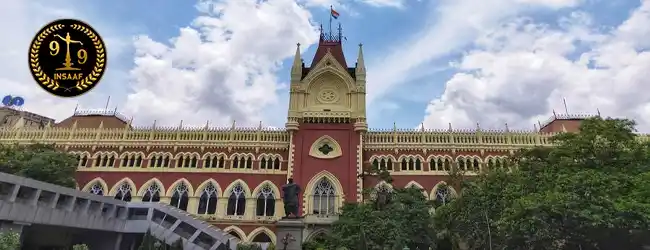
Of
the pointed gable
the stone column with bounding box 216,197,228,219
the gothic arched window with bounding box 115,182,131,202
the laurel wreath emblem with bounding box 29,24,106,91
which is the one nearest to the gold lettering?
the laurel wreath emblem with bounding box 29,24,106,91

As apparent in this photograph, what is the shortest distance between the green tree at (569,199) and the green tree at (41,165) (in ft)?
89.8

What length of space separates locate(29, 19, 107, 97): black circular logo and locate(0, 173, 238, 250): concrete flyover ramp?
13.5m

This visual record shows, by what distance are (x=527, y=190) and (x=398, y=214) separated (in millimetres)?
7451

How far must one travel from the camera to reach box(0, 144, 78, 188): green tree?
98.3 feet

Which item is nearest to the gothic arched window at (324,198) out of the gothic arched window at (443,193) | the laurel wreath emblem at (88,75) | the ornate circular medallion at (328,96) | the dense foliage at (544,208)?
the dense foliage at (544,208)

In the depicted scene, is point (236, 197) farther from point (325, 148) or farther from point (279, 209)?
point (325, 148)

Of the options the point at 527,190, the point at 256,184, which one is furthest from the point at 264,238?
the point at 527,190

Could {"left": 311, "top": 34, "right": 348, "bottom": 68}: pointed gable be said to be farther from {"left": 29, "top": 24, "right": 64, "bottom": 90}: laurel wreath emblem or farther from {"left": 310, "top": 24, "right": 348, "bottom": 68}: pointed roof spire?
{"left": 29, "top": 24, "right": 64, "bottom": 90}: laurel wreath emblem

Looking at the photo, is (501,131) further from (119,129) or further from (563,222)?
(119,129)

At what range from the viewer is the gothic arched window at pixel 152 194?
3538 centimetres

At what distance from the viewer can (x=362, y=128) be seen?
36.0 m

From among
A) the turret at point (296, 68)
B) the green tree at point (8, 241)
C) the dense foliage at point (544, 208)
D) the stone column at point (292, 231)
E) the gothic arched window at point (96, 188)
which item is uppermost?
the turret at point (296, 68)

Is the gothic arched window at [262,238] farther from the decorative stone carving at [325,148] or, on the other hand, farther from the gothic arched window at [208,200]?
the decorative stone carving at [325,148]

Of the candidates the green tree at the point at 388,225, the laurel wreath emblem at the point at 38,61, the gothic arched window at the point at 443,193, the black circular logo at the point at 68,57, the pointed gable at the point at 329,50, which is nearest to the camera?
the laurel wreath emblem at the point at 38,61
